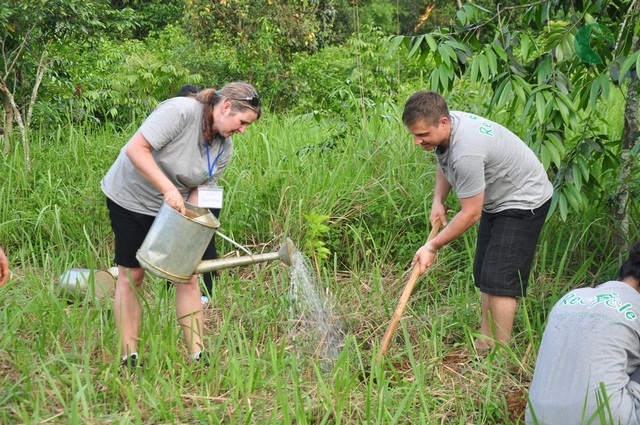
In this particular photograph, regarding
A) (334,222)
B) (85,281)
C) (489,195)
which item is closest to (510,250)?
(489,195)

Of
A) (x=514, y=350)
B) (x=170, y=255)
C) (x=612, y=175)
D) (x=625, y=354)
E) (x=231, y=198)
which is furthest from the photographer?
(x=231, y=198)

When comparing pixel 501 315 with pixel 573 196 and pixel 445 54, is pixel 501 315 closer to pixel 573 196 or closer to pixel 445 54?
pixel 573 196

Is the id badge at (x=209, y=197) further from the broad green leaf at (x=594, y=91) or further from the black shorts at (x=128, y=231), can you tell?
the broad green leaf at (x=594, y=91)

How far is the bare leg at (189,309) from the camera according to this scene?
327 centimetres

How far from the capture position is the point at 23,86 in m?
5.98

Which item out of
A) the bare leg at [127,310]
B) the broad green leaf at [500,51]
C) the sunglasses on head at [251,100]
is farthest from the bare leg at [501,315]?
the bare leg at [127,310]

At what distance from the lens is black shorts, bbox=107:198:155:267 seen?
3.30 metres

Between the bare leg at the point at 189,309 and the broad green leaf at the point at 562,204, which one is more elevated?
the broad green leaf at the point at 562,204

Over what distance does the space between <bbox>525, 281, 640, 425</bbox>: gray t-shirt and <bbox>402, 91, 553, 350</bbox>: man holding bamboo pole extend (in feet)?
1.94

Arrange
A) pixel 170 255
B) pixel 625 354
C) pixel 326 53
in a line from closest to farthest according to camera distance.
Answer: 1. pixel 625 354
2. pixel 170 255
3. pixel 326 53

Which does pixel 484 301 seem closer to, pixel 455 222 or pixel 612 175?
pixel 455 222

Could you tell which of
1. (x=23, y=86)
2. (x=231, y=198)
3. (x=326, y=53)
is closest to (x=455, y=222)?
(x=231, y=198)

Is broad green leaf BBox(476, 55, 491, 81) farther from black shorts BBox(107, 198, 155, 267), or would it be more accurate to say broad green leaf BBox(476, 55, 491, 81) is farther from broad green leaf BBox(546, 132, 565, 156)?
black shorts BBox(107, 198, 155, 267)

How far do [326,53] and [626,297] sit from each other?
9058 mm
